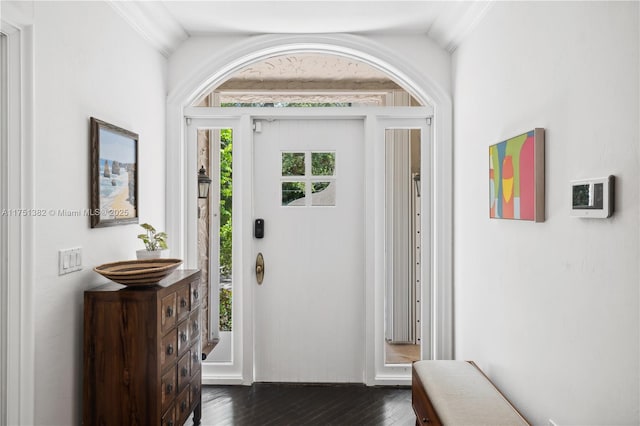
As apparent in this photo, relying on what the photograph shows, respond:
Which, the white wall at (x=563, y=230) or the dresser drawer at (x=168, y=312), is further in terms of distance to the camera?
the dresser drawer at (x=168, y=312)

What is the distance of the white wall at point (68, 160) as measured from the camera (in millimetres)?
1747

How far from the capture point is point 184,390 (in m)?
2.35

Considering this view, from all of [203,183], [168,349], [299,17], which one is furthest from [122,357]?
[299,17]

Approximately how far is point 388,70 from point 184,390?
2623mm

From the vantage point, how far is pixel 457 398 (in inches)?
77.5

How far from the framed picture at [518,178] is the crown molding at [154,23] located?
219 cm

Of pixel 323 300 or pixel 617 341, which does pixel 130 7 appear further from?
pixel 617 341

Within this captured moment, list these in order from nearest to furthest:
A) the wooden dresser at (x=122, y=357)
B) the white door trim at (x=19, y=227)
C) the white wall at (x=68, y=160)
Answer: the white door trim at (x=19, y=227), the white wall at (x=68, y=160), the wooden dresser at (x=122, y=357)

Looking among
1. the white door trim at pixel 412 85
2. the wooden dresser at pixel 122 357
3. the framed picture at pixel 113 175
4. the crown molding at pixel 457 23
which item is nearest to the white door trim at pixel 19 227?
the wooden dresser at pixel 122 357

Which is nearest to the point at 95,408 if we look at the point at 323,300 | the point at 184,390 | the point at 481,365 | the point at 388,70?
the point at 184,390

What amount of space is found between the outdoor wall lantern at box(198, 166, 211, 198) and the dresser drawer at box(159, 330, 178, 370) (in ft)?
4.27

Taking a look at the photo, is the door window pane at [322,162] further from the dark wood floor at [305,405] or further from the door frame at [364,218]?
the dark wood floor at [305,405]

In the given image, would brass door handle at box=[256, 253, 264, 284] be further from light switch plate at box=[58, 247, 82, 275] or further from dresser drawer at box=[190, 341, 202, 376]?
light switch plate at box=[58, 247, 82, 275]

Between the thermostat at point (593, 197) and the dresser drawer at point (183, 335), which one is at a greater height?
the thermostat at point (593, 197)
